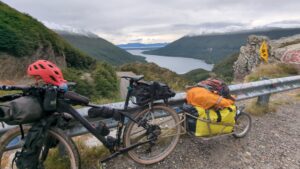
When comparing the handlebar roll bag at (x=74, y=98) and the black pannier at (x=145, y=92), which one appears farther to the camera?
the black pannier at (x=145, y=92)

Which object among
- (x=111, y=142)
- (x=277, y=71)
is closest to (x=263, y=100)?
(x=111, y=142)

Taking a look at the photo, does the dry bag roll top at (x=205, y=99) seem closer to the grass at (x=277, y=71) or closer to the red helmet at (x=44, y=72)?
the red helmet at (x=44, y=72)

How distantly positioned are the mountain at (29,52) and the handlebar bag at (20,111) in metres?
19.2

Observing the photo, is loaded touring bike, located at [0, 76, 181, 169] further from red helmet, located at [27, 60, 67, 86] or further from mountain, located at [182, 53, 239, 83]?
mountain, located at [182, 53, 239, 83]

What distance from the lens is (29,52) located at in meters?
28.5

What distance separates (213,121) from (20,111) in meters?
2.66

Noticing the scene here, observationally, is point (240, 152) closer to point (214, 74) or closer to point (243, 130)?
point (243, 130)

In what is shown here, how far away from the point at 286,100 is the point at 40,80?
6.76 m

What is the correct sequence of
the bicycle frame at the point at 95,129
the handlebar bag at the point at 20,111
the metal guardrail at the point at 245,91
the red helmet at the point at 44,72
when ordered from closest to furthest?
the handlebar bag at the point at 20,111
the red helmet at the point at 44,72
the bicycle frame at the point at 95,129
the metal guardrail at the point at 245,91

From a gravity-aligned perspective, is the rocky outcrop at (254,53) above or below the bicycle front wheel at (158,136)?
below

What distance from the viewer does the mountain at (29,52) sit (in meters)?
25.3

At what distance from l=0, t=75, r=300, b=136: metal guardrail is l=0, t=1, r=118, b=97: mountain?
1605 centimetres

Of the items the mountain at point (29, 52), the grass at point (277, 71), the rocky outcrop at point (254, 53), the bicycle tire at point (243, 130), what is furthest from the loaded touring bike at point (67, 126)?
the mountain at point (29, 52)

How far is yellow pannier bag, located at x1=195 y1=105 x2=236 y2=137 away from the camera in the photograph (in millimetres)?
4379
